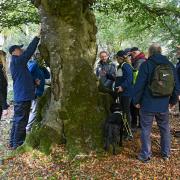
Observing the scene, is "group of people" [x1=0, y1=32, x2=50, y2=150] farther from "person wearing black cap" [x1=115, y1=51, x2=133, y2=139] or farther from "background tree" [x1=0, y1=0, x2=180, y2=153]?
"person wearing black cap" [x1=115, y1=51, x2=133, y2=139]

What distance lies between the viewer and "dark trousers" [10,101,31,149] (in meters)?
7.39

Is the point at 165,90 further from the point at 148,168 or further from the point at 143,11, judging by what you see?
the point at 143,11

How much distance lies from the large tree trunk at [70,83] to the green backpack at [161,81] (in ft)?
4.39

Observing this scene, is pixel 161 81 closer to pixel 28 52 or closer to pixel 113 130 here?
pixel 113 130

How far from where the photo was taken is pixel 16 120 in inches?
295

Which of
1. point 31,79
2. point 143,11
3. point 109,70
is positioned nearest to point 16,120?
point 31,79

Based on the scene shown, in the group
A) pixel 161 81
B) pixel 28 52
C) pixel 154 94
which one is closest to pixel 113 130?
pixel 154 94

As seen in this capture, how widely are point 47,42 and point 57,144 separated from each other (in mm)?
2037

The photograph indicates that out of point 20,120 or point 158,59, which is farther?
point 20,120

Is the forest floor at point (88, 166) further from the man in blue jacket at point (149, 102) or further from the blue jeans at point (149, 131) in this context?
the man in blue jacket at point (149, 102)

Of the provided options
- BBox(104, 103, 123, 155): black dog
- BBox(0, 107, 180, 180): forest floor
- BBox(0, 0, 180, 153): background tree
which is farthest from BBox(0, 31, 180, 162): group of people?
BBox(0, 0, 180, 153): background tree

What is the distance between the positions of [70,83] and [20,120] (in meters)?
1.62

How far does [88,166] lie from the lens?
20.1 ft

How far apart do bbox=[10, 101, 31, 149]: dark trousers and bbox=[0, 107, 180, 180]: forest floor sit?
0.65 meters
